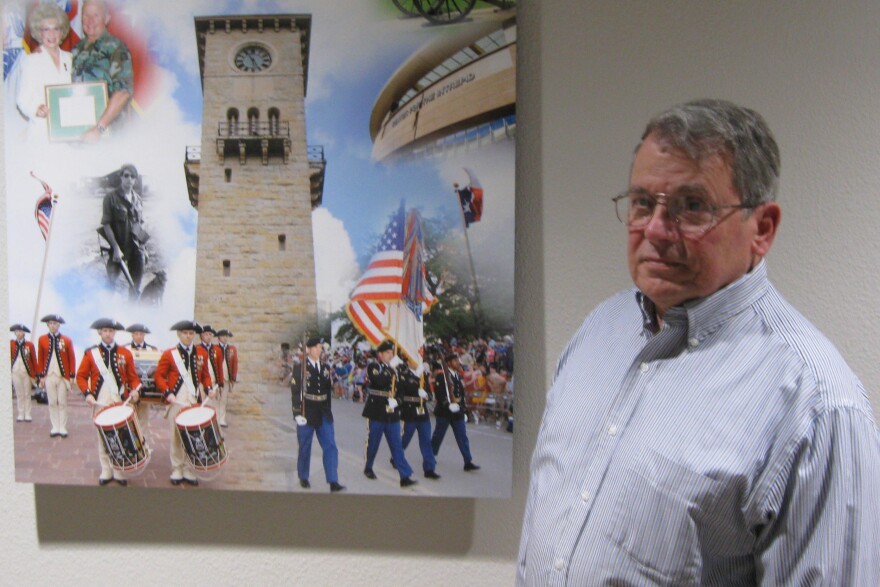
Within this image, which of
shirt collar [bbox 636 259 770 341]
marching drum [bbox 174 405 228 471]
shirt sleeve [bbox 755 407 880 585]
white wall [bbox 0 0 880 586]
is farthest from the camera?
marching drum [bbox 174 405 228 471]

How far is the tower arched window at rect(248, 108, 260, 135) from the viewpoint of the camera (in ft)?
4.14

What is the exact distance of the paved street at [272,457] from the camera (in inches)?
49.6

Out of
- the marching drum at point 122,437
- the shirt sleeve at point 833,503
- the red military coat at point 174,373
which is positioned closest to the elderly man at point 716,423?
the shirt sleeve at point 833,503

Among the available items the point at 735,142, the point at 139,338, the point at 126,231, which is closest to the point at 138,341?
the point at 139,338

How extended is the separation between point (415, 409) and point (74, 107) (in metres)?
0.90

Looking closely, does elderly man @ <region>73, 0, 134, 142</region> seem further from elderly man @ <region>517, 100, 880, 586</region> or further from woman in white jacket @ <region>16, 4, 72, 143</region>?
elderly man @ <region>517, 100, 880, 586</region>

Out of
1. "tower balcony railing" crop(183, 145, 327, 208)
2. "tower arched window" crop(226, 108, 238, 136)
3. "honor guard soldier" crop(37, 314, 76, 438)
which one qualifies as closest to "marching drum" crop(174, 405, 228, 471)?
"honor guard soldier" crop(37, 314, 76, 438)

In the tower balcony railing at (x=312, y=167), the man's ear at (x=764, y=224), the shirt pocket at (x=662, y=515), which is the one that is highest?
the tower balcony railing at (x=312, y=167)

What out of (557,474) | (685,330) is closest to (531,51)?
(685,330)

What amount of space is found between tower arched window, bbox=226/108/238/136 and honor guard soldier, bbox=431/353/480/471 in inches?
23.9

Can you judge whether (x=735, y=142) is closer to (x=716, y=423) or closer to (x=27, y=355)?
(x=716, y=423)

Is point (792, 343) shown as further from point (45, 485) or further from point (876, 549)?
point (45, 485)

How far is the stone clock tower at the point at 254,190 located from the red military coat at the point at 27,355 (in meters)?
0.36

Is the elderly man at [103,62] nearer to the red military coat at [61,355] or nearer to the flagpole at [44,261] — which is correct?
the flagpole at [44,261]
